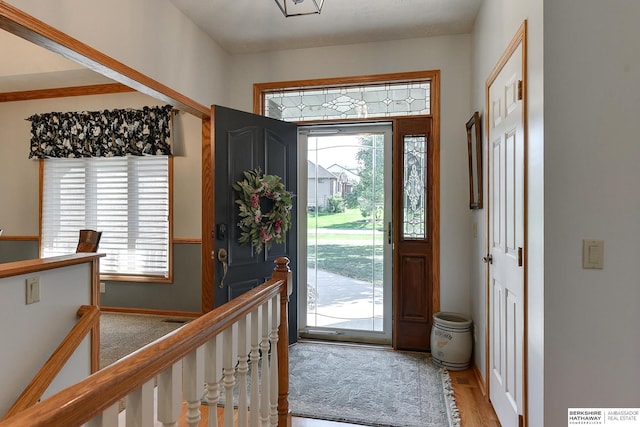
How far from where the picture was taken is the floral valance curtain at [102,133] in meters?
4.11

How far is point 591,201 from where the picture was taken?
144cm

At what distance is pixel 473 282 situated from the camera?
305cm

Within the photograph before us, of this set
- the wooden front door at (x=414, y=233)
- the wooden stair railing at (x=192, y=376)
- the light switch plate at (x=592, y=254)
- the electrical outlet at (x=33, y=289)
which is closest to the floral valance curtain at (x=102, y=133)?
the electrical outlet at (x=33, y=289)

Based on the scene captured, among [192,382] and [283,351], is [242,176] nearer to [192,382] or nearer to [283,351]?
[283,351]

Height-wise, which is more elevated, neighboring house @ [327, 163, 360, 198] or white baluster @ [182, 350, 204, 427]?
neighboring house @ [327, 163, 360, 198]

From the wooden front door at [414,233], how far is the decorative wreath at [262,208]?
1032 millimetres

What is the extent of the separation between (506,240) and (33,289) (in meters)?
2.59

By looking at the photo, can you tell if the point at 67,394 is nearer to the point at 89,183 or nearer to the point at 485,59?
the point at 485,59

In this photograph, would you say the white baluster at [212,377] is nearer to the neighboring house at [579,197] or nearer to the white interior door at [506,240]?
the neighboring house at [579,197]

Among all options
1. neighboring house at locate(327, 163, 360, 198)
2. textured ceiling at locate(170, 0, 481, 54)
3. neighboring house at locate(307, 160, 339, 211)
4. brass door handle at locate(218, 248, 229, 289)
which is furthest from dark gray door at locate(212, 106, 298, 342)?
textured ceiling at locate(170, 0, 481, 54)

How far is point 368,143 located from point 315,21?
3.78ft

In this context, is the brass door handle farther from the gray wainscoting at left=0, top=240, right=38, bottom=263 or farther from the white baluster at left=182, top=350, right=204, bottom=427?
the gray wainscoting at left=0, top=240, right=38, bottom=263

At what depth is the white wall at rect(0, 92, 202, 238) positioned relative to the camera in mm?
4234

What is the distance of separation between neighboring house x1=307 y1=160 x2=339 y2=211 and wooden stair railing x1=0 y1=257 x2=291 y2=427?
1825mm
